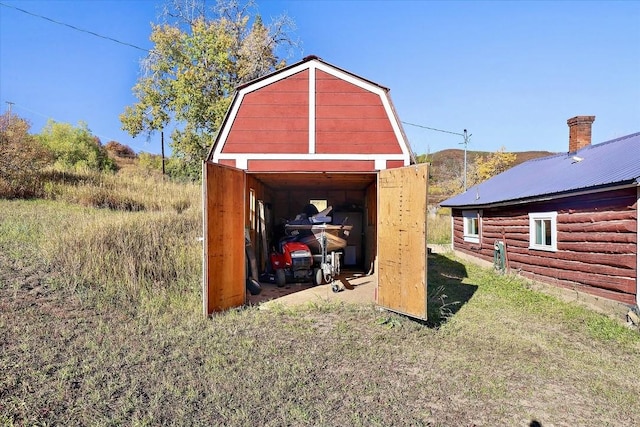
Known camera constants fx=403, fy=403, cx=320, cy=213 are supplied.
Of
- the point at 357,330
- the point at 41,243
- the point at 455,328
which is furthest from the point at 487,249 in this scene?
the point at 41,243

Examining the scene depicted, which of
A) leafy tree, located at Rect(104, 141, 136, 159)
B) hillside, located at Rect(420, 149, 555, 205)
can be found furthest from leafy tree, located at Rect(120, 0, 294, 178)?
leafy tree, located at Rect(104, 141, 136, 159)

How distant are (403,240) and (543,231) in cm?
522

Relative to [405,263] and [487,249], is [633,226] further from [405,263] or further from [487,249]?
[487,249]

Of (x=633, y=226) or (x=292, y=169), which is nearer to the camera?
(x=633, y=226)

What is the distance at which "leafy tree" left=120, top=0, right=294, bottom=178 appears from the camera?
65.9ft

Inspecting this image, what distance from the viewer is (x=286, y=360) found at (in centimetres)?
489

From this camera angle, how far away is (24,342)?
16.0 feet

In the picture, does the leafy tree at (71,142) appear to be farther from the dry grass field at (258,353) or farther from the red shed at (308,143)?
the red shed at (308,143)

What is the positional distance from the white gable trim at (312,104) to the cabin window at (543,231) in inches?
169

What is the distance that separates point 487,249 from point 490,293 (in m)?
4.61

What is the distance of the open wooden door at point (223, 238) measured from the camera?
646cm

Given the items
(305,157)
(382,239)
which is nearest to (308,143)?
(305,157)

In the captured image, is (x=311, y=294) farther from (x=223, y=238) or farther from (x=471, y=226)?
(x=471, y=226)

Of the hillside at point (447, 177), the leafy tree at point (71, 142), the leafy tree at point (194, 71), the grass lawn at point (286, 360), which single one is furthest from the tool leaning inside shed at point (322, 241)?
the hillside at point (447, 177)
